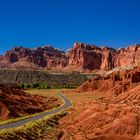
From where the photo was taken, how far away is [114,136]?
161 feet

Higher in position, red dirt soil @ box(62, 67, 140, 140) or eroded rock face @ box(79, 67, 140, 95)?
eroded rock face @ box(79, 67, 140, 95)

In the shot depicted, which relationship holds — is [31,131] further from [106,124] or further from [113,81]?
[113,81]

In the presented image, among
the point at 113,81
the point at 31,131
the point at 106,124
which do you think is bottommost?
the point at 31,131

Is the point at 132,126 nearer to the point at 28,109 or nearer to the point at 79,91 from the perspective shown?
the point at 28,109

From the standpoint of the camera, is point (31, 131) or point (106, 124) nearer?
point (31, 131)

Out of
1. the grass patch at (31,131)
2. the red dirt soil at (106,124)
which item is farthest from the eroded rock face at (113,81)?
the grass patch at (31,131)

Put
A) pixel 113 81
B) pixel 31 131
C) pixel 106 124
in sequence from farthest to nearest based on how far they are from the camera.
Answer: pixel 113 81, pixel 106 124, pixel 31 131

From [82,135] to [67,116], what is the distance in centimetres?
1485

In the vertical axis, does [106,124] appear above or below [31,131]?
above

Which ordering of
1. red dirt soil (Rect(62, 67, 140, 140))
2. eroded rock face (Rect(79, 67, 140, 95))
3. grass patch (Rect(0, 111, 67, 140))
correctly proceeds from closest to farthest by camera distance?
grass patch (Rect(0, 111, 67, 140)) → red dirt soil (Rect(62, 67, 140, 140)) → eroded rock face (Rect(79, 67, 140, 95))

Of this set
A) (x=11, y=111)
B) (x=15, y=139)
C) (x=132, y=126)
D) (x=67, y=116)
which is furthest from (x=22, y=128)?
(x=11, y=111)

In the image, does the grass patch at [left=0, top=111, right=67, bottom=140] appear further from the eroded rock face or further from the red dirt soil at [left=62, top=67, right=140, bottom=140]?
the eroded rock face

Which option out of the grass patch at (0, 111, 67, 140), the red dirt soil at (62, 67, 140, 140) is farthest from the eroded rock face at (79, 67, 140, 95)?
the grass patch at (0, 111, 67, 140)

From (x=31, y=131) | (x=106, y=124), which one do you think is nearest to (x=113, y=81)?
(x=106, y=124)
